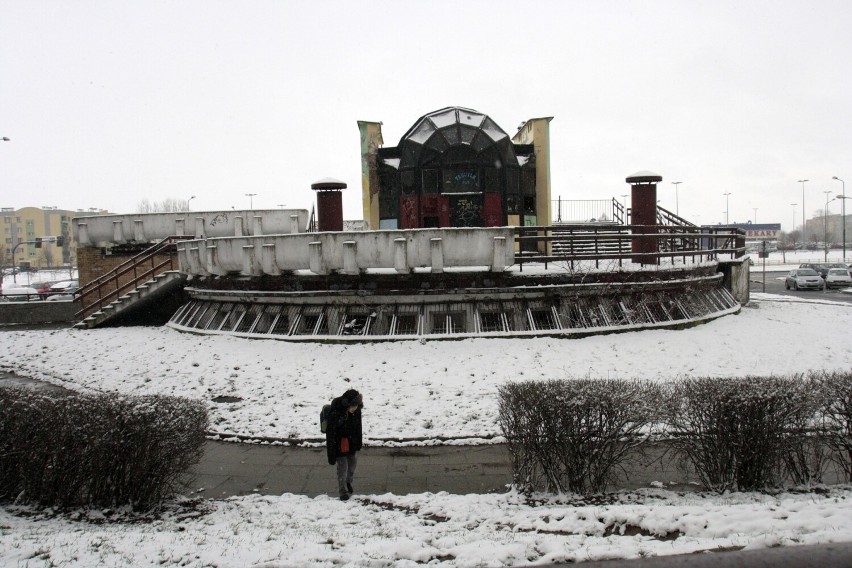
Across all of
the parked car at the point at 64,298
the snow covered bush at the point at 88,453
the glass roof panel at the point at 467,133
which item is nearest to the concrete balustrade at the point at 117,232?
the parked car at the point at 64,298

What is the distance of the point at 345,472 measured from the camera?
648 centimetres

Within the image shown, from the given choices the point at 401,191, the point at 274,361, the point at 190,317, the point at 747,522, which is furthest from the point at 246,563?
the point at 401,191

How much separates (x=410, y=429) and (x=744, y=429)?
4.42m

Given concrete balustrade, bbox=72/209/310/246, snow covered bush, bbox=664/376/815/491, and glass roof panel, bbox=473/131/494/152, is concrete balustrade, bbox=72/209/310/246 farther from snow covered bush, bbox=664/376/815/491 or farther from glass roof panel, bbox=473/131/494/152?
snow covered bush, bbox=664/376/815/491

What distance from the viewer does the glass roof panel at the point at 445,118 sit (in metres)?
21.2

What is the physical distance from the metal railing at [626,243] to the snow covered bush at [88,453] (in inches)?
347

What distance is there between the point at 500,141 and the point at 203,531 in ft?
59.3

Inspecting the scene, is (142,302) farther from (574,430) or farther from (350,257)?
(574,430)

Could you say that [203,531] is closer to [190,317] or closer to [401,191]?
[190,317]

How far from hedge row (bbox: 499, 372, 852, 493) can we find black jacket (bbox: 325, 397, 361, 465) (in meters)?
1.80

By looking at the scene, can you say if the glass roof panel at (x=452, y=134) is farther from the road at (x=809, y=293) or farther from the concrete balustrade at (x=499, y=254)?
the road at (x=809, y=293)

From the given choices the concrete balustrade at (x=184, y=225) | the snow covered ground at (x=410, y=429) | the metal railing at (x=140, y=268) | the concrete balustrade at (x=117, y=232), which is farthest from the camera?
the concrete balustrade at (x=117, y=232)

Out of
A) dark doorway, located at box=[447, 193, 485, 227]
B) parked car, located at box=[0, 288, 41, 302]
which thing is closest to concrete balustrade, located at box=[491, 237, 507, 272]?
dark doorway, located at box=[447, 193, 485, 227]

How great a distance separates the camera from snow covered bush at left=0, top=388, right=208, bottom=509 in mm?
5738
